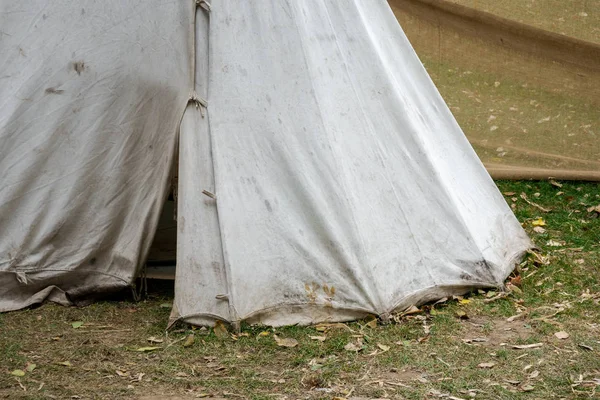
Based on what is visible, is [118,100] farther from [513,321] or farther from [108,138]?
[513,321]

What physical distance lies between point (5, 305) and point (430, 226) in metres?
2.43

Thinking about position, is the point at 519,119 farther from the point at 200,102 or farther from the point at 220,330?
the point at 220,330

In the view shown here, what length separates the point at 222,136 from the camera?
14.8 feet

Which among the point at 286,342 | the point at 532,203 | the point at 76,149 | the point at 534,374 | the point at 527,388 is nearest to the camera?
the point at 527,388

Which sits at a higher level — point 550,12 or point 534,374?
point 550,12

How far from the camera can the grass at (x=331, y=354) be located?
379 cm

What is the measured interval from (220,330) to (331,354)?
0.61m

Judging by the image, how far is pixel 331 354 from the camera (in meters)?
4.13

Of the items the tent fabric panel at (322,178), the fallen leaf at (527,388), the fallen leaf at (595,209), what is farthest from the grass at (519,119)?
the fallen leaf at (527,388)

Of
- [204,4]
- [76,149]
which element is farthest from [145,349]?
[204,4]

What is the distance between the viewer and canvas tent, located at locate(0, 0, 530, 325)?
4457 mm

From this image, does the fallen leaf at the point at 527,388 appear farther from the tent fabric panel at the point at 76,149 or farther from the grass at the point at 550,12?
the grass at the point at 550,12

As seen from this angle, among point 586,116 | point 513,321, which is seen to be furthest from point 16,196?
point 586,116

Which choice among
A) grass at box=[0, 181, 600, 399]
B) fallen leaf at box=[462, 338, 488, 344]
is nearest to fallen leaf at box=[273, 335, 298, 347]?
grass at box=[0, 181, 600, 399]
